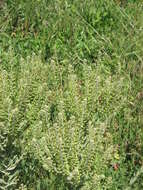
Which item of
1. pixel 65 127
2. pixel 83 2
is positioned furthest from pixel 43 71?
pixel 83 2

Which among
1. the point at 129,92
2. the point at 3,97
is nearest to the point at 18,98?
the point at 3,97

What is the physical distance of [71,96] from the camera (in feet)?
8.20

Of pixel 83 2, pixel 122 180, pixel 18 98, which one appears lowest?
pixel 122 180

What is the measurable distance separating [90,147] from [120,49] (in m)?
1.88

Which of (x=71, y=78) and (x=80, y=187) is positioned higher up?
(x=71, y=78)

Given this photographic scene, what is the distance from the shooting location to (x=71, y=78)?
2.49 metres

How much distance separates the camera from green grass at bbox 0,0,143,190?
2.26m

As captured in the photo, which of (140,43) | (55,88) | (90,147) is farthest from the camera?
(140,43)

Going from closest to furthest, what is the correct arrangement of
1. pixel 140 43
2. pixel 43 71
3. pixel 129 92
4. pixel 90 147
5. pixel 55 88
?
pixel 90 147, pixel 43 71, pixel 55 88, pixel 129 92, pixel 140 43

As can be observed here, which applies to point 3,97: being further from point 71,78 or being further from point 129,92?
point 129,92

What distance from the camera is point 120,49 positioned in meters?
3.87

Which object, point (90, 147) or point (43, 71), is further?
point (43, 71)

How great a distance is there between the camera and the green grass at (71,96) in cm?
226

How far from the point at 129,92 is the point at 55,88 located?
2.67ft
